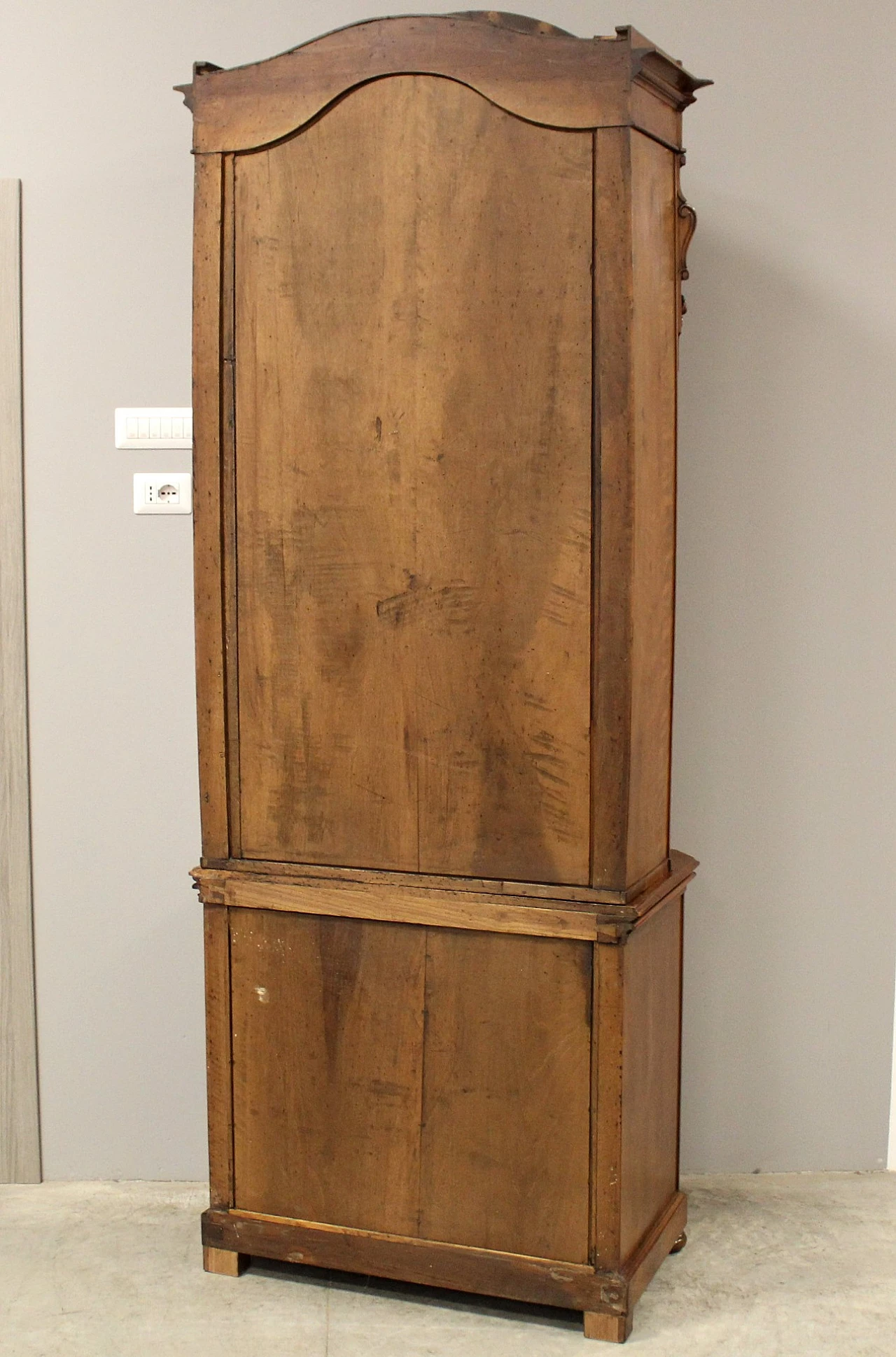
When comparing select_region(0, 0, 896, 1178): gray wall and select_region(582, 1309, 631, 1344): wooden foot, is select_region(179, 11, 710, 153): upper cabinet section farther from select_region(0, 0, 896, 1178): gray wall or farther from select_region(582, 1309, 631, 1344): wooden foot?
select_region(582, 1309, 631, 1344): wooden foot

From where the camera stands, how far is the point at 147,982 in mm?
3205

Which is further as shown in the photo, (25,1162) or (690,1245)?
(25,1162)

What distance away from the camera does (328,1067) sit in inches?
104

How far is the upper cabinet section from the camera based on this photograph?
2314 mm

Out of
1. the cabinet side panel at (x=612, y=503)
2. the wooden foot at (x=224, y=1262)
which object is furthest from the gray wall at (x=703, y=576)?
the cabinet side panel at (x=612, y=503)

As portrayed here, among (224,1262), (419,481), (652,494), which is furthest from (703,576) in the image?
(224,1262)

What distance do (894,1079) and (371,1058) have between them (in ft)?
4.18

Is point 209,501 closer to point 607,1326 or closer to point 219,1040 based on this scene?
point 219,1040

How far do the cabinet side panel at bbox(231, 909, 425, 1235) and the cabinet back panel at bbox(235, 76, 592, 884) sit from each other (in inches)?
6.5

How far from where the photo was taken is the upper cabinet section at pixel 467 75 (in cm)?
231

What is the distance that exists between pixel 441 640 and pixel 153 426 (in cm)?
96

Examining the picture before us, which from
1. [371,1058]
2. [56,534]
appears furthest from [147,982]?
[56,534]

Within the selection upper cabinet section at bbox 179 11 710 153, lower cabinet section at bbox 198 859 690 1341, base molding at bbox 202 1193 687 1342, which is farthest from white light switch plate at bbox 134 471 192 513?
base molding at bbox 202 1193 687 1342

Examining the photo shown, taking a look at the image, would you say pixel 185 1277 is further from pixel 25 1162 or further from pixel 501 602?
pixel 501 602
